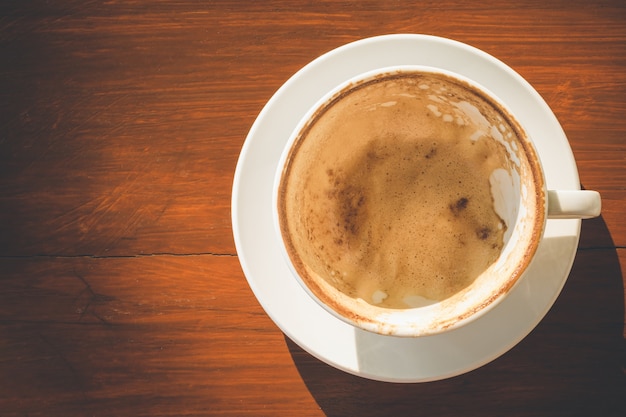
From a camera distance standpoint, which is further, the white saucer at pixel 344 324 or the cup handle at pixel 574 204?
the white saucer at pixel 344 324

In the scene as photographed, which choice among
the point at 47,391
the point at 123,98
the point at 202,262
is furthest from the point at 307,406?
the point at 123,98

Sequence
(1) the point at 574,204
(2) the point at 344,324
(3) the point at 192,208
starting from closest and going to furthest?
(1) the point at 574,204, (2) the point at 344,324, (3) the point at 192,208

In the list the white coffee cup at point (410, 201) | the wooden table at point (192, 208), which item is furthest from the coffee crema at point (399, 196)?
the wooden table at point (192, 208)

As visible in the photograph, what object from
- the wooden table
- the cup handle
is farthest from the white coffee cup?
the wooden table

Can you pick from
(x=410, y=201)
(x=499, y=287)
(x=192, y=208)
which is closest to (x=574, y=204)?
(x=499, y=287)

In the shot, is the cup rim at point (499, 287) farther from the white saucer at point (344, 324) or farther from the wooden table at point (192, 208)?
the wooden table at point (192, 208)

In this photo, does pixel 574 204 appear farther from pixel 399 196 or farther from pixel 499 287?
pixel 399 196

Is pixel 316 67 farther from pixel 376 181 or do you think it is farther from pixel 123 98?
pixel 123 98
